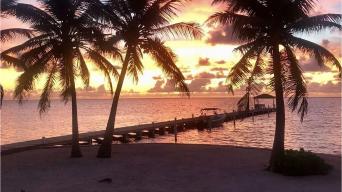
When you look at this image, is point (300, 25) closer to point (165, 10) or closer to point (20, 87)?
point (165, 10)

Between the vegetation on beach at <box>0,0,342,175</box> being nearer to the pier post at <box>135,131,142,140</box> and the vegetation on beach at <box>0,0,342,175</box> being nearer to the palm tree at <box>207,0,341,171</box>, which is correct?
the palm tree at <box>207,0,341,171</box>

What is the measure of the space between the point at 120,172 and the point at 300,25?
9671 mm

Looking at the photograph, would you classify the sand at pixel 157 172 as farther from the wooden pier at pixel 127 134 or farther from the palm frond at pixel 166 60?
the wooden pier at pixel 127 134

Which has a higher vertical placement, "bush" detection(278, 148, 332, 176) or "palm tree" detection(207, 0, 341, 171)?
"palm tree" detection(207, 0, 341, 171)

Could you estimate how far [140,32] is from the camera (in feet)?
70.9

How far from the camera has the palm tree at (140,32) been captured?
20859mm

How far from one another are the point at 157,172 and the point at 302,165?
19.7 feet

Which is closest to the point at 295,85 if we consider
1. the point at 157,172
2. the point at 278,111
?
the point at 278,111

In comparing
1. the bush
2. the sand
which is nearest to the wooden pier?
the sand

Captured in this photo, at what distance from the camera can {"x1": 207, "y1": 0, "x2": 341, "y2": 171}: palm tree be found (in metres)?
17.5

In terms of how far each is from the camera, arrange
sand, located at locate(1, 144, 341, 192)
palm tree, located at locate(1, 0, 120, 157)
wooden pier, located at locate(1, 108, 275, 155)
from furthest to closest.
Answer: wooden pier, located at locate(1, 108, 275, 155) → palm tree, located at locate(1, 0, 120, 157) → sand, located at locate(1, 144, 341, 192)

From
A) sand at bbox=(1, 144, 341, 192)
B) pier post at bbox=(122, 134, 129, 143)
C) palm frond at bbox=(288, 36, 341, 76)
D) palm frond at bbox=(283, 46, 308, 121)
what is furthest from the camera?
pier post at bbox=(122, 134, 129, 143)

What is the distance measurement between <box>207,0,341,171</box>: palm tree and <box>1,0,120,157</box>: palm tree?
658 centimetres

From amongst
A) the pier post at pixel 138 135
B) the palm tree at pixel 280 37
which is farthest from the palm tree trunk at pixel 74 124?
the pier post at pixel 138 135
